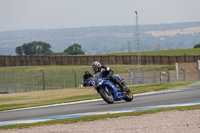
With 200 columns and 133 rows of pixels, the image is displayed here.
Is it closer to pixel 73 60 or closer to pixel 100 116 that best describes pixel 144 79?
pixel 100 116

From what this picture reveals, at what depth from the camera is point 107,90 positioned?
15.2m

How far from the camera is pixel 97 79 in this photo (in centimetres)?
1515

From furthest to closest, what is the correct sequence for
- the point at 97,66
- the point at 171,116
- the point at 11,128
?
the point at 97,66 < the point at 11,128 < the point at 171,116

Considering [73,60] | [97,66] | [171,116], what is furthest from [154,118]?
[73,60]

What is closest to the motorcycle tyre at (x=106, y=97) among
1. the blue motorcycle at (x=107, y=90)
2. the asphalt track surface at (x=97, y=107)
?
the blue motorcycle at (x=107, y=90)

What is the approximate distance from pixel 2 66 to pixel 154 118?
2870 inches

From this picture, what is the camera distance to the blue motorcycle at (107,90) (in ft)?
49.5

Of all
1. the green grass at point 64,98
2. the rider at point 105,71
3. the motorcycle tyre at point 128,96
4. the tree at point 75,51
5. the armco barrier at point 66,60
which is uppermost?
the tree at point 75,51

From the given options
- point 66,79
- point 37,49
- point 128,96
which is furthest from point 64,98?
point 37,49

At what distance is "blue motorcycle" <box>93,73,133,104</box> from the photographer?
15.1 m

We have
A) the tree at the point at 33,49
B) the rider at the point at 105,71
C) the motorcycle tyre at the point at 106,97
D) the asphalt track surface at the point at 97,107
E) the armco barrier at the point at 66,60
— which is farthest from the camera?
the tree at the point at 33,49

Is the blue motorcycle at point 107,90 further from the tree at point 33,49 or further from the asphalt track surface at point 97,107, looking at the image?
the tree at point 33,49

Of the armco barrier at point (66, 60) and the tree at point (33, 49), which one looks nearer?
the armco barrier at point (66, 60)

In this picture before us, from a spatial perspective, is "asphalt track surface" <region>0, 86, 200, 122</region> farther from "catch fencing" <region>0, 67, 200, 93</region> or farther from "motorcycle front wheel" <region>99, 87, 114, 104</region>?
"catch fencing" <region>0, 67, 200, 93</region>
